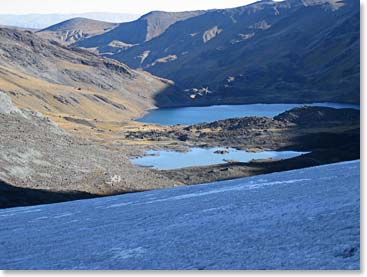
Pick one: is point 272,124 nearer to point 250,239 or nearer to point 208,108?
point 208,108

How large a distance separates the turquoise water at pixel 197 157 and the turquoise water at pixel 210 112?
59.4m

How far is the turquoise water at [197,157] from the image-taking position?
71.2m

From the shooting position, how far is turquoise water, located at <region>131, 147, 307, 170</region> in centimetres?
7119

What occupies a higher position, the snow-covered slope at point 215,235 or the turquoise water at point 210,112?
the snow-covered slope at point 215,235

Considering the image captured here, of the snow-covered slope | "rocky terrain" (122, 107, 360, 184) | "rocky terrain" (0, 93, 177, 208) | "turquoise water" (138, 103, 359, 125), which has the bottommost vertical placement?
"turquoise water" (138, 103, 359, 125)

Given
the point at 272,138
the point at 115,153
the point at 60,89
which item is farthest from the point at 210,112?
the point at 115,153

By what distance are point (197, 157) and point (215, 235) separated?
66650mm

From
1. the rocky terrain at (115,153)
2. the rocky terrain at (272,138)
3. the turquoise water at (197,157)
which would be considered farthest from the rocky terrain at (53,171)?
the turquoise water at (197,157)

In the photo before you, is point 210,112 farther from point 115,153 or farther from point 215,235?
point 215,235

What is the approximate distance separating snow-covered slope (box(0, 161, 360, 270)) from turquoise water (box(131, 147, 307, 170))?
2120 inches

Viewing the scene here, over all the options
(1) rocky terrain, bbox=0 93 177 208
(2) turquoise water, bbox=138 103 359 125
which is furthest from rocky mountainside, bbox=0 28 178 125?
(1) rocky terrain, bbox=0 93 177 208

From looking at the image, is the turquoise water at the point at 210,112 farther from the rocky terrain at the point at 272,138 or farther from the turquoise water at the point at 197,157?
the turquoise water at the point at 197,157

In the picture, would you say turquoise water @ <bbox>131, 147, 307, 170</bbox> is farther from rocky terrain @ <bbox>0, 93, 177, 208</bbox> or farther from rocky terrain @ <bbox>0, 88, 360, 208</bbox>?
rocky terrain @ <bbox>0, 93, 177, 208</bbox>

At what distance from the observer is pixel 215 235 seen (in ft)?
34.2
